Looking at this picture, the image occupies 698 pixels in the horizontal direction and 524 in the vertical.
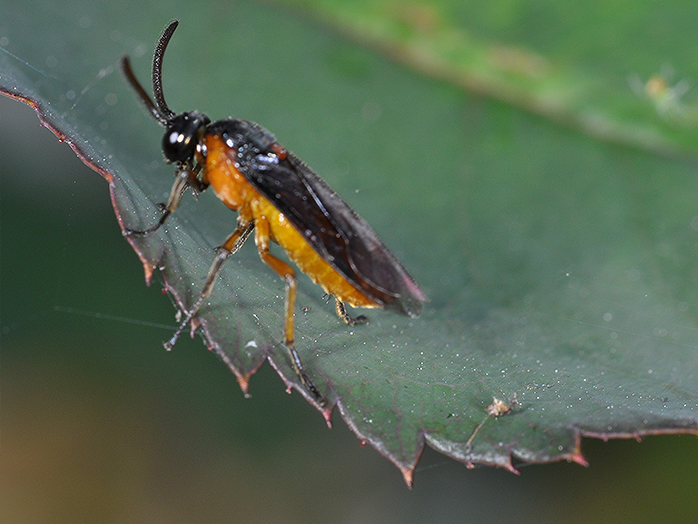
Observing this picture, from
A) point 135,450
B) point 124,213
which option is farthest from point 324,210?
point 135,450

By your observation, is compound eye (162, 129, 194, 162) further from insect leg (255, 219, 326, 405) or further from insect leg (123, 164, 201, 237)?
insect leg (255, 219, 326, 405)

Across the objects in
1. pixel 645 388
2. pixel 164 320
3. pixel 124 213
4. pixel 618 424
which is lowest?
pixel 645 388

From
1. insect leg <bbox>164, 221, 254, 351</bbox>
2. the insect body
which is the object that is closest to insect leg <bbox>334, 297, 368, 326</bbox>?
the insect body

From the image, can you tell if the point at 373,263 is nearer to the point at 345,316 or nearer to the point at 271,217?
the point at 345,316

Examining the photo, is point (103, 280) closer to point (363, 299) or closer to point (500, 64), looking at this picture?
point (363, 299)

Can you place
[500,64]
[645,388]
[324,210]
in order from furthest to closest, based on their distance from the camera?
[500,64] < [324,210] < [645,388]

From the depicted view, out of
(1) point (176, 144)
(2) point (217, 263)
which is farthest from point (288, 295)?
(1) point (176, 144)

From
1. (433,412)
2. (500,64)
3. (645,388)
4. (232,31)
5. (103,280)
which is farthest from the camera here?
(232,31)
